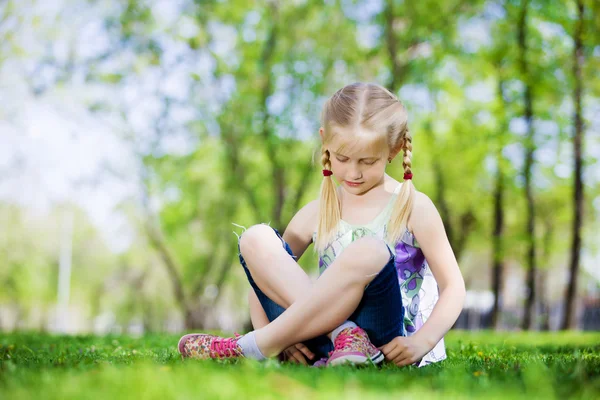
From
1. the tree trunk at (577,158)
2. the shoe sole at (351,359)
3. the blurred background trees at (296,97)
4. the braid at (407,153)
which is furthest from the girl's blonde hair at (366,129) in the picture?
the tree trunk at (577,158)

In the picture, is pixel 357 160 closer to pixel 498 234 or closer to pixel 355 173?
pixel 355 173

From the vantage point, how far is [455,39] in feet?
60.3

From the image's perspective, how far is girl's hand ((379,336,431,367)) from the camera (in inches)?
136

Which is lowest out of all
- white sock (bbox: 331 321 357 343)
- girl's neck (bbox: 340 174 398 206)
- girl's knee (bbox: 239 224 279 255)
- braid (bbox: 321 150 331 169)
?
white sock (bbox: 331 321 357 343)

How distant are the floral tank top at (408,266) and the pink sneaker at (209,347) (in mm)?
827

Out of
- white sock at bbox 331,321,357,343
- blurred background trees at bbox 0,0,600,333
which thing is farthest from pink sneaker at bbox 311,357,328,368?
blurred background trees at bbox 0,0,600,333

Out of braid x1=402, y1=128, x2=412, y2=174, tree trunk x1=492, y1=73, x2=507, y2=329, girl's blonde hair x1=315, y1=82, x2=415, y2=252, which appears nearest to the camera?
girl's blonde hair x1=315, y1=82, x2=415, y2=252

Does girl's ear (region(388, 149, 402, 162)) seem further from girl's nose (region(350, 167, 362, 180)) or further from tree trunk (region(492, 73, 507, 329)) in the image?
tree trunk (region(492, 73, 507, 329))

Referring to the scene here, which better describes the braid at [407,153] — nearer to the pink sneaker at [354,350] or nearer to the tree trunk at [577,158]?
the pink sneaker at [354,350]

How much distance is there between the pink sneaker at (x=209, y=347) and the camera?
11.5 ft

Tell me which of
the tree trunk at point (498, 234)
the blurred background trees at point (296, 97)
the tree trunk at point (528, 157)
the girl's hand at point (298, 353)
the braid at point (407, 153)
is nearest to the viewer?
the girl's hand at point (298, 353)

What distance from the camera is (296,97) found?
61.9 feet

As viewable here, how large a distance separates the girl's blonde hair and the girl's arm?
8 centimetres

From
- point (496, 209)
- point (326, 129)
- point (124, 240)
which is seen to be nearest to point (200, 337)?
point (326, 129)
